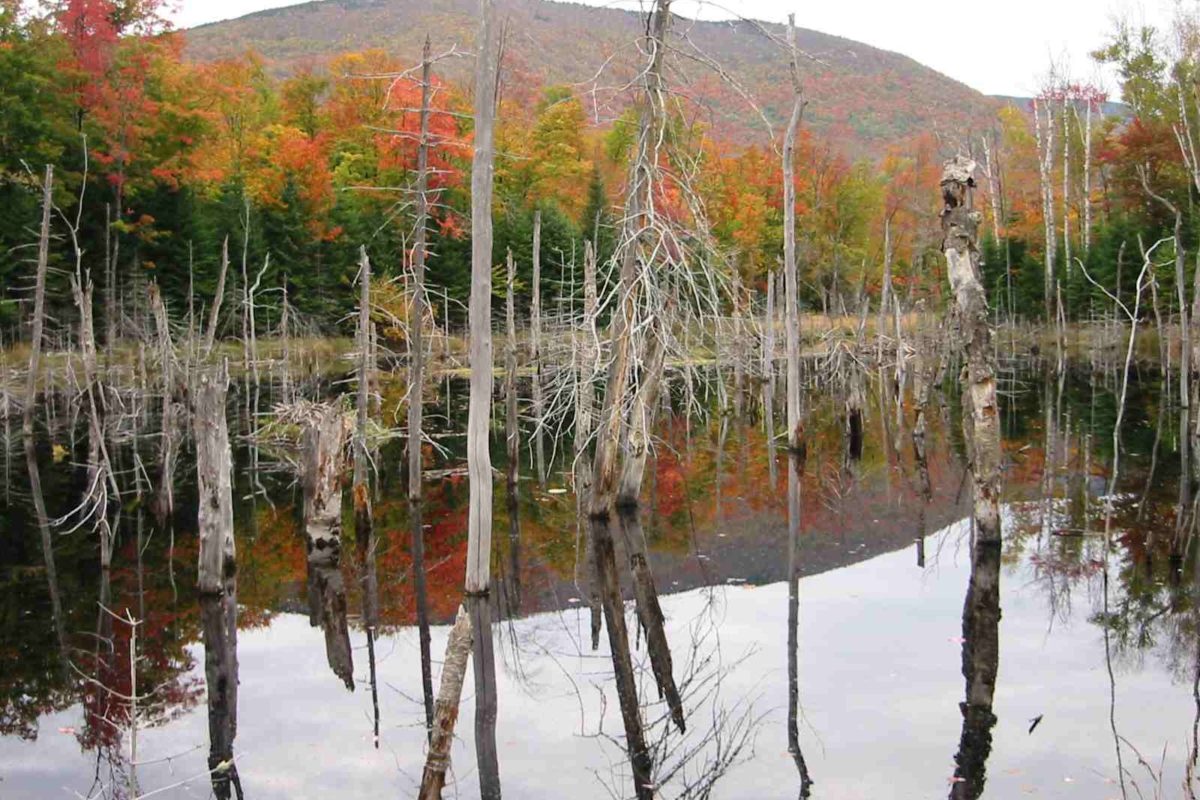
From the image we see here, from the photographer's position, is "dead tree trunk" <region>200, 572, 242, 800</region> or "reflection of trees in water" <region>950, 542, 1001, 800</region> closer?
"reflection of trees in water" <region>950, 542, 1001, 800</region>

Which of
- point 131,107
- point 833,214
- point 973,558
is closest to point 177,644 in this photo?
point 973,558

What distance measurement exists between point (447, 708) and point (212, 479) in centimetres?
575

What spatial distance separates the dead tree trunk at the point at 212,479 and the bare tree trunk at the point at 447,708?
217 inches

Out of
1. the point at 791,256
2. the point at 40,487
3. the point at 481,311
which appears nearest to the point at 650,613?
the point at 481,311

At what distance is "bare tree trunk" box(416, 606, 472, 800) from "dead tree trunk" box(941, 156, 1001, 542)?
7.33 meters

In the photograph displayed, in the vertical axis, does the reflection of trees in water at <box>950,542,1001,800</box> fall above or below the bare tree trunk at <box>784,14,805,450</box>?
below

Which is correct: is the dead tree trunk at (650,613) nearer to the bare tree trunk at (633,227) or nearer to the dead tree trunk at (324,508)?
the bare tree trunk at (633,227)

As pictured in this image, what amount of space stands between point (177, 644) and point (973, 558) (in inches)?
348

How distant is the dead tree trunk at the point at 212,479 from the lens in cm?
1171

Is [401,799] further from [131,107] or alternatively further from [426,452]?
[131,107]

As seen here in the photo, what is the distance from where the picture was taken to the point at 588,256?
25.5m

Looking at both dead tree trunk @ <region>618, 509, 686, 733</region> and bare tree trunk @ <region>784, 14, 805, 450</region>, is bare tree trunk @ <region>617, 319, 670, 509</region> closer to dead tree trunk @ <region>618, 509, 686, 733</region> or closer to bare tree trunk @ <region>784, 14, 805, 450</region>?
dead tree trunk @ <region>618, 509, 686, 733</region>

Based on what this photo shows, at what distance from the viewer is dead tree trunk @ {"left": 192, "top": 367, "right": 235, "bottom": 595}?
461 inches

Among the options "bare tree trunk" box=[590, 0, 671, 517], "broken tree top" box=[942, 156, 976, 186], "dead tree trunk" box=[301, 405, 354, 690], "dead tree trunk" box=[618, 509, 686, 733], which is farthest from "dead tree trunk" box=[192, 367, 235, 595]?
"broken tree top" box=[942, 156, 976, 186]
